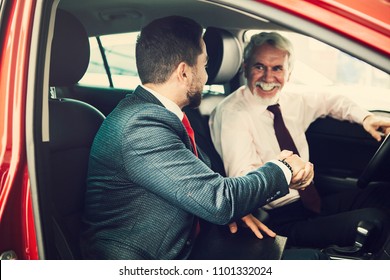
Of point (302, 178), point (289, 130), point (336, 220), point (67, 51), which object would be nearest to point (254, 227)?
point (302, 178)

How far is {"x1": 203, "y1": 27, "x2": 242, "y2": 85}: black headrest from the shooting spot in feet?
6.25

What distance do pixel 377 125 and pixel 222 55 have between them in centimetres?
70

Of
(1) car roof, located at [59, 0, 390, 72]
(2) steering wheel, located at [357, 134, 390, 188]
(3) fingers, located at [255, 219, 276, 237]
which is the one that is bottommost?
(3) fingers, located at [255, 219, 276, 237]

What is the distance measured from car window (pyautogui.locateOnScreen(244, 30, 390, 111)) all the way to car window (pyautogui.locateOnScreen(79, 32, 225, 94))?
0.60 m

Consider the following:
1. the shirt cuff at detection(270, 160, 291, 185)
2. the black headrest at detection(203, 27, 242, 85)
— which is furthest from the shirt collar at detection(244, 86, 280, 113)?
the shirt cuff at detection(270, 160, 291, 185)

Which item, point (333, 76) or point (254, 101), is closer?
point (254, 101)

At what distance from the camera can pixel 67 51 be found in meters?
1.44

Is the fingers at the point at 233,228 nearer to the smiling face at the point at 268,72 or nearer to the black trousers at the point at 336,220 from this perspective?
the black trousers at the point at 336,220

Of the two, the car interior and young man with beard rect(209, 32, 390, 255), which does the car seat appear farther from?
young man with beard rect(209, 32, 390, 255)

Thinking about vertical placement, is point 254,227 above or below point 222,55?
below

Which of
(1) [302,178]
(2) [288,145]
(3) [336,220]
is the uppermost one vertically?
(1) [302,178]

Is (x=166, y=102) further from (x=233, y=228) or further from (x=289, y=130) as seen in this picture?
(x=289, y=130)

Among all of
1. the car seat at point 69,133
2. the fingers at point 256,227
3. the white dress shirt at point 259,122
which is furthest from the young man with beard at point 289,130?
the car seat at point 69,133
